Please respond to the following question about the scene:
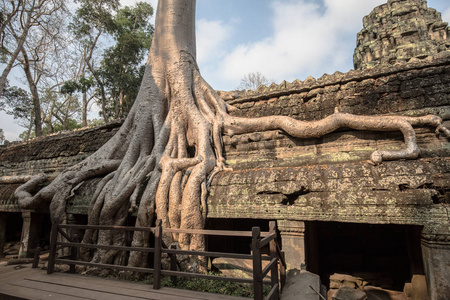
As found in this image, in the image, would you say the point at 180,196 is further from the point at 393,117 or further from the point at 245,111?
the point at 393,117

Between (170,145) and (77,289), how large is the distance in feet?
9.34

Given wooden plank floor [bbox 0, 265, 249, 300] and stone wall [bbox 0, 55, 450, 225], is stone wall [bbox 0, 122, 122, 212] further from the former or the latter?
wooden plank floor [bbox 0, 265, 249, 300]

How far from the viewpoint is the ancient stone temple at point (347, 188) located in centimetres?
302

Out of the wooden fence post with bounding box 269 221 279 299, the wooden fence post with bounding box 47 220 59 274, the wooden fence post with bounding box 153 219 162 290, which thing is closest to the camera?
the wooden fence post with bounding box 269 221 279 299

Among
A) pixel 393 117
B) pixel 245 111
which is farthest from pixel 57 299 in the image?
pixel 393 117

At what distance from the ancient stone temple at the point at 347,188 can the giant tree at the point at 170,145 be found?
220 millimetres

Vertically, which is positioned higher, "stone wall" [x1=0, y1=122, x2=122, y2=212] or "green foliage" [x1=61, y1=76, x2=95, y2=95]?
"green foliage" [x1=61, y1=76, x2=95, y2=95]

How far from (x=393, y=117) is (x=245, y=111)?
2712 millimetres

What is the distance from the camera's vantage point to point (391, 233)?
17.2ft

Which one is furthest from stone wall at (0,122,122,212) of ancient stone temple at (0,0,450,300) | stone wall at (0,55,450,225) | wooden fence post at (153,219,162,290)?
wooden fence post at (153,219,162,290)

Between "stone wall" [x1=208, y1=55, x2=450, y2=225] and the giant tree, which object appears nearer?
"stone wall" [x1=208, y1=55, x2=450, y2=225]

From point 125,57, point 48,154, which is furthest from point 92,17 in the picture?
point 48,154

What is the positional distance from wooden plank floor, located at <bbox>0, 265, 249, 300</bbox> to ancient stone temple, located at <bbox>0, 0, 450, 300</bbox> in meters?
1.45

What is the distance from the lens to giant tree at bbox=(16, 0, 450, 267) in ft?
12.8
